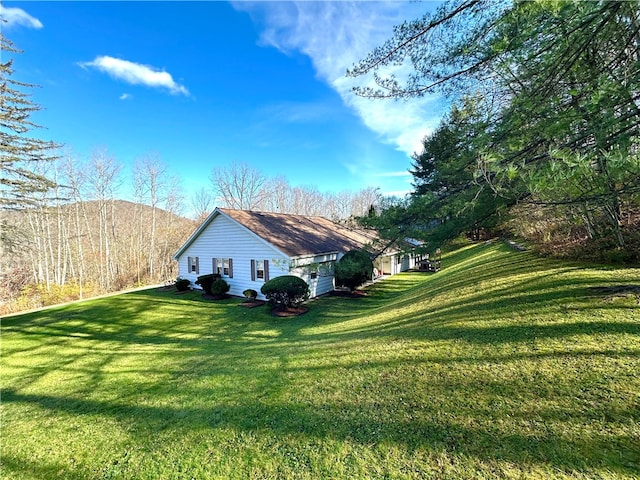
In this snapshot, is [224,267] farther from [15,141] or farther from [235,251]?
[15,141]

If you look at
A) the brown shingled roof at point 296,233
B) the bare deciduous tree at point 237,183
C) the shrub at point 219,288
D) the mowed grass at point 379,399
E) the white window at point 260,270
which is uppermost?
the bare deciduous tree at point 237,183

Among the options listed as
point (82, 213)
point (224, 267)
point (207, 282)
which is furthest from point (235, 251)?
point (82, 213)

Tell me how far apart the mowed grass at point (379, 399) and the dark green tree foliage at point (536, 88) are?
223 centimetres

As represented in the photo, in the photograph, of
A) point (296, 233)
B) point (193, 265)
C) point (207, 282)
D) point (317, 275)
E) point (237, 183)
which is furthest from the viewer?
point (237, 183)

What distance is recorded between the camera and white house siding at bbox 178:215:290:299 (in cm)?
1400

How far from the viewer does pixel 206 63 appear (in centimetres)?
1475

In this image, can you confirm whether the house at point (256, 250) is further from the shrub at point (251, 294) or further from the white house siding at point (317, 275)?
the shrub at point (251, 294)

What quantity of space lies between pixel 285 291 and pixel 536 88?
33.9 feet

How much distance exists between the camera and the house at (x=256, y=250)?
46.1 ft

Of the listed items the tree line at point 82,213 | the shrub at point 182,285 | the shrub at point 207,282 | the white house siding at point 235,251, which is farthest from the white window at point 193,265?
the tree line at point 82,213

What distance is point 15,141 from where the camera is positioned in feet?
39.8

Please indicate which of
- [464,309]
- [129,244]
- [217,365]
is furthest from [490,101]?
[129,244]

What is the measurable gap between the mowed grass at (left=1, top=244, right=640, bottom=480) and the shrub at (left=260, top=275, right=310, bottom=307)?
3992 mm

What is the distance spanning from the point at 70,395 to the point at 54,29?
12915mm
